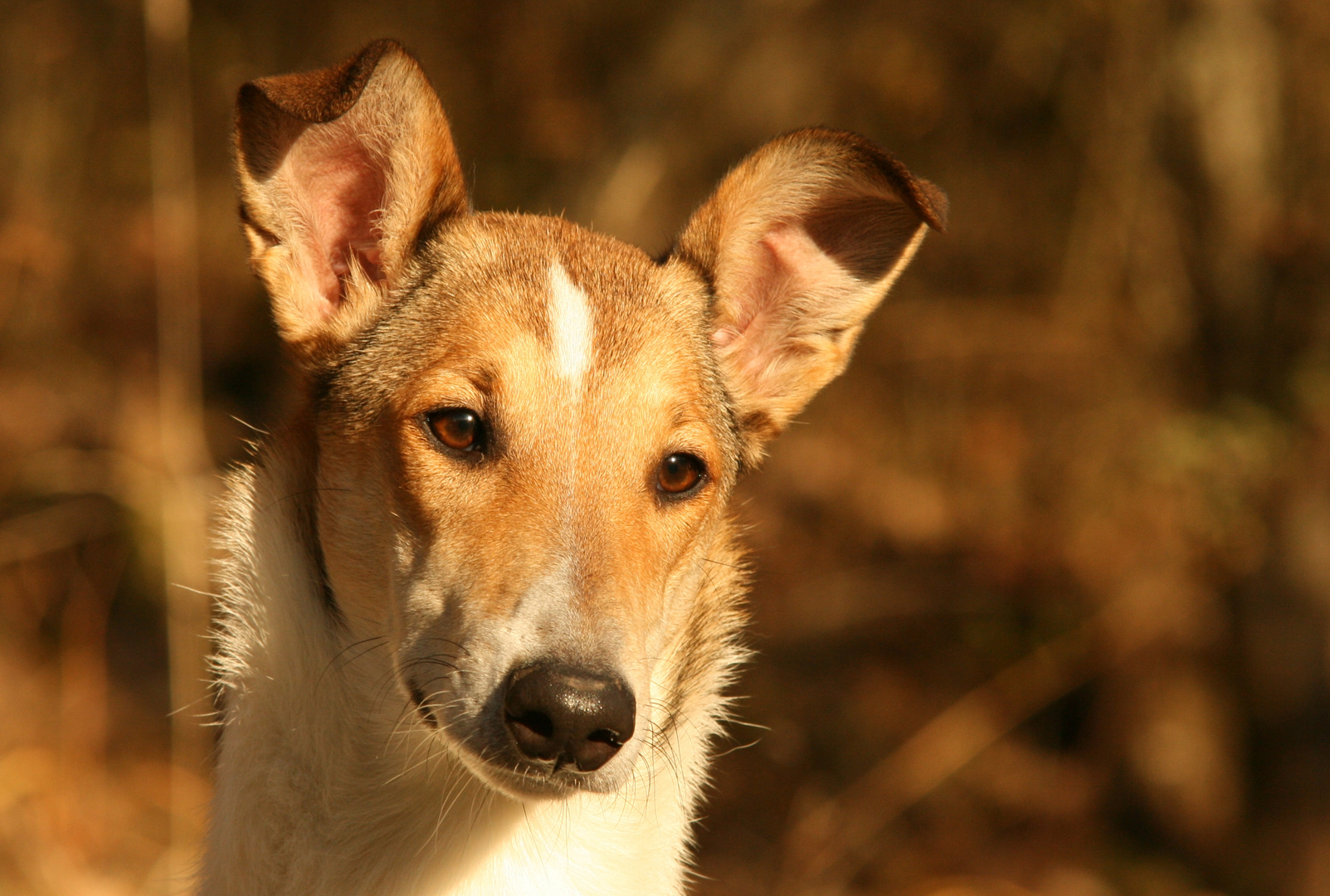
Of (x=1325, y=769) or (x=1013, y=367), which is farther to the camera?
(x=1013, y=367)

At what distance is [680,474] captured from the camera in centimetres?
388

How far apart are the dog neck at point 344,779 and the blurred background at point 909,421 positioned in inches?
93.0

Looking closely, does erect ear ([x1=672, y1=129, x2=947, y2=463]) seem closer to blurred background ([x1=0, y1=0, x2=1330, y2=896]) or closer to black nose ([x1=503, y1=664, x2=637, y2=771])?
black nose ([x1=503, y1=664, x2=637, y2=771])

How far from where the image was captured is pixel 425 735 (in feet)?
11.7

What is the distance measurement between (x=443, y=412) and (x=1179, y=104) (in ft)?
22.6

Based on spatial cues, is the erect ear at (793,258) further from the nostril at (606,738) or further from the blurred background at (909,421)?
the blurred background at (909,421)

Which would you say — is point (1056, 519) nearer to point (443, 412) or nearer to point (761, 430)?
point (761, 430)

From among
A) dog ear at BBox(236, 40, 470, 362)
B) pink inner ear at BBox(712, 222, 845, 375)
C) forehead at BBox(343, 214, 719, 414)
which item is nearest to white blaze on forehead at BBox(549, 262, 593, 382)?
forehead at BBox(343, 214, 719, 414)

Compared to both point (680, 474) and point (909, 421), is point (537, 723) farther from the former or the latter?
point (909, 421)

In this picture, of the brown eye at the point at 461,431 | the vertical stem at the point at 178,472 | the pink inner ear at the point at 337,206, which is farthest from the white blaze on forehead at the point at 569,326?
the vertical stem at the point at 178,472

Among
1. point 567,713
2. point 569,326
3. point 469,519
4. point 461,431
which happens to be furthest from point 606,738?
point 569,326

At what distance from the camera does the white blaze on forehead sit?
11.9 feet

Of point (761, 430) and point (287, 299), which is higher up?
point (287, 299)

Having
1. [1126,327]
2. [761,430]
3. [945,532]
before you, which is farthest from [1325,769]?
[761,430]
